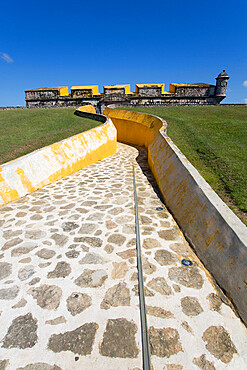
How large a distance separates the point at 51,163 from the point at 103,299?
450 centimetres

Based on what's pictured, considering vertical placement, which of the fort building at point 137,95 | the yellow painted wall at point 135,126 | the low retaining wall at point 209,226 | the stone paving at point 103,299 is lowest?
the stone paving at point 103,299

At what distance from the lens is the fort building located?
77.8 feet

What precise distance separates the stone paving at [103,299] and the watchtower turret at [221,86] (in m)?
25.4

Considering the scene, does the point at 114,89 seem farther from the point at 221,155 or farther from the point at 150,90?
the point at 221,155

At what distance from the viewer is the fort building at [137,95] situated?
23.7 metres

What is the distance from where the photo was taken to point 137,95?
23891mm

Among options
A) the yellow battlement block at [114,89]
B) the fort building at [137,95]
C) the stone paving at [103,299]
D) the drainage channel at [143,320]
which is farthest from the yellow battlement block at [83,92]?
the drainage channel at [143,320]

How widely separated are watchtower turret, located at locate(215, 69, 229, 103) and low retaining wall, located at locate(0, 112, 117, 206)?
20627mm

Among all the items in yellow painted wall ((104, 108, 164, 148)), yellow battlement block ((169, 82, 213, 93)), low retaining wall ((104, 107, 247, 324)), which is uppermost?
yellow battlement block ((169, 82, 213, 93))

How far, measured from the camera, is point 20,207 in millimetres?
4246

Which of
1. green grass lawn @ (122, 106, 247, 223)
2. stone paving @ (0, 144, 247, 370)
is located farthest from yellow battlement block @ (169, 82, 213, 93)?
stone paving @ (0, 144, 247, 370)

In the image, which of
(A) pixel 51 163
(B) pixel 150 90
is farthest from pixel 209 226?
(B) pixel 150 90

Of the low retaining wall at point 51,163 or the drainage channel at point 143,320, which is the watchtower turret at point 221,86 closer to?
the low retaining wall at point 51,163

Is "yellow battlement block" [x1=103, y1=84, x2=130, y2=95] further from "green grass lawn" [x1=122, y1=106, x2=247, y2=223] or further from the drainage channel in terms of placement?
the drainage channel
